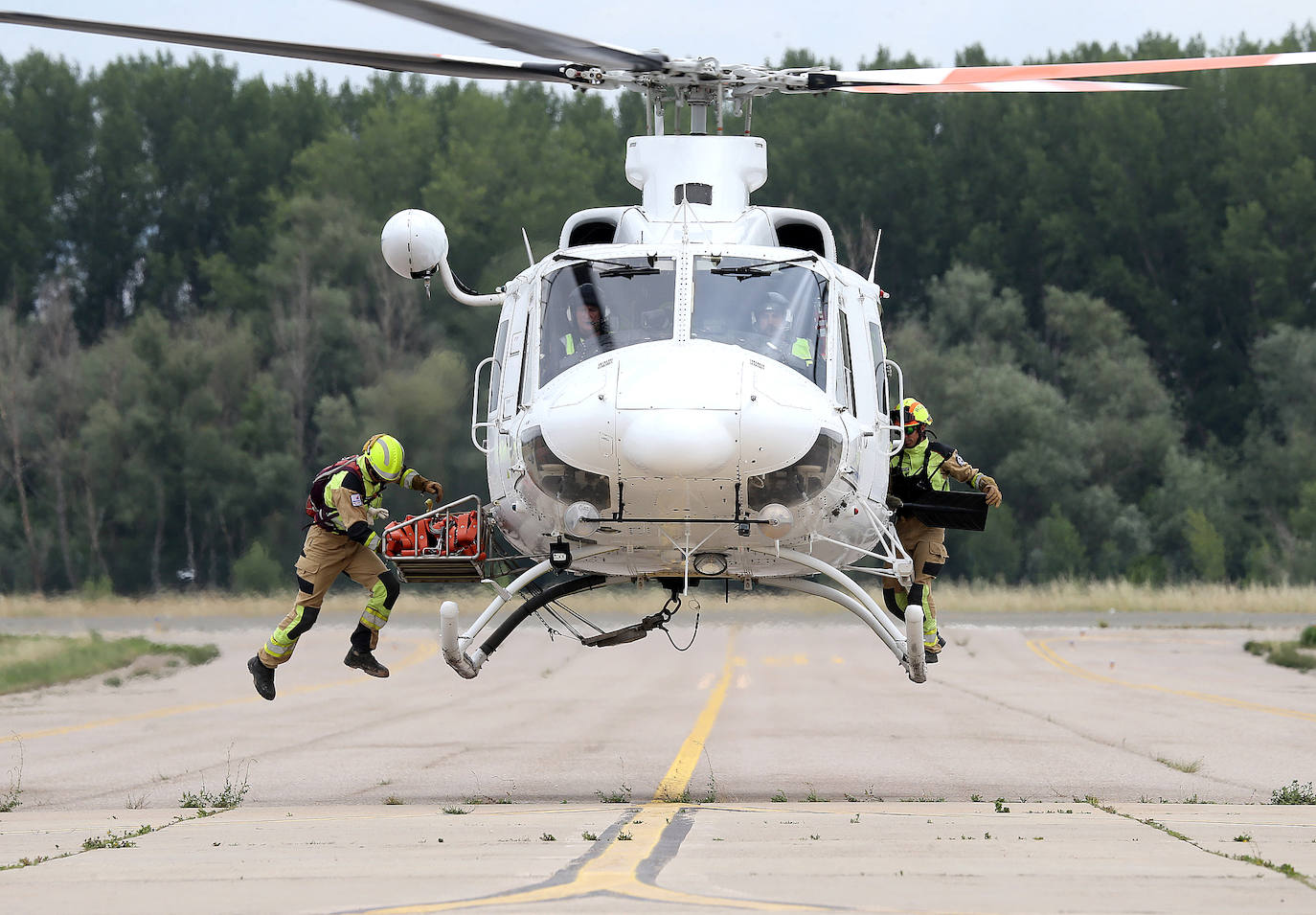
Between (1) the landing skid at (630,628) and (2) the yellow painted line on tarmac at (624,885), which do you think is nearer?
(2) the yellow painted line on tarmac at (624,885)

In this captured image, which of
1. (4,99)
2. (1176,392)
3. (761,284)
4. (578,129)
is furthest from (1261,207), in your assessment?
(761,284)

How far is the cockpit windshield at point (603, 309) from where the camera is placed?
1073 cm

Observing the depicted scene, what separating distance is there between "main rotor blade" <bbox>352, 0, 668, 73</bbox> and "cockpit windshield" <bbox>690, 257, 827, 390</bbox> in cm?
149

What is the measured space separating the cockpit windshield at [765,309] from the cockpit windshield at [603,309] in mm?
221

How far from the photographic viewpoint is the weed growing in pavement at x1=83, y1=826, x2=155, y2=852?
8991 millimetres

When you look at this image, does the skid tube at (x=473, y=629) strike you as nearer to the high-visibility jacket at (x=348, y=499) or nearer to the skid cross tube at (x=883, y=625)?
the high-visibility jacket at (x=348, y=499)

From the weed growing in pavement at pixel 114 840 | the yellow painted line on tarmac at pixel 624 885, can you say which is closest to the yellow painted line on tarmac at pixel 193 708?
the weed growing in pavement at pixel 114 840

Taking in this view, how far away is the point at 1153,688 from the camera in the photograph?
25672mm

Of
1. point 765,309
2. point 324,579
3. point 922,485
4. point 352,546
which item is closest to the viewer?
point 765,309

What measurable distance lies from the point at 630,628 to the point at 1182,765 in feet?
18.8

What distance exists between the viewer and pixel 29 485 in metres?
50.2

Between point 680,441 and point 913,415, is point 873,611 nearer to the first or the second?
point 913,415

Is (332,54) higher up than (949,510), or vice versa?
(332,54)

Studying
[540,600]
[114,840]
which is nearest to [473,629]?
[540,600]
